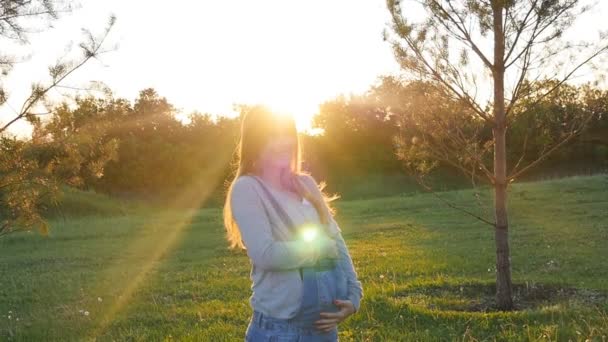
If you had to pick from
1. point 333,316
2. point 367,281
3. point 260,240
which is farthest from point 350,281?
point 367,281

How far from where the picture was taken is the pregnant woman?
9.57ft

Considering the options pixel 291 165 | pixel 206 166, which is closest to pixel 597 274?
pixel 291 165

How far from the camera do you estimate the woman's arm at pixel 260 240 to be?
2.88 m

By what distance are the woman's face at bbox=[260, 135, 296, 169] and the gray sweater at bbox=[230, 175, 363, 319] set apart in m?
0.14

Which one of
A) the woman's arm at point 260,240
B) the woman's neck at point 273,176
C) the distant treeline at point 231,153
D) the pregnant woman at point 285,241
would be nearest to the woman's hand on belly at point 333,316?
the pregnant woman at point 285,241

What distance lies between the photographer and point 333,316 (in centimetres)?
296

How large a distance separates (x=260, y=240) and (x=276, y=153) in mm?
488

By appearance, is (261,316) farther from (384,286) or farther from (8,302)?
(8,302)

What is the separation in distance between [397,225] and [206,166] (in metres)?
29.3

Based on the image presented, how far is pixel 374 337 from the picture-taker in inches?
252

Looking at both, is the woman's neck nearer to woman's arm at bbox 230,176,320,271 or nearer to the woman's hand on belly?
woman's arm at bbox 230,176,320,271

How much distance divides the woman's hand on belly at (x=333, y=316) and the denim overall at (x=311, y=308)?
0.07ft

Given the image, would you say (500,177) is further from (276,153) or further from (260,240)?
(260,240)

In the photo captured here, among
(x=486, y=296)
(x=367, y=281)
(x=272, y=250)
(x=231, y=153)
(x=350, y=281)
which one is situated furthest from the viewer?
(x=231, y=153)
